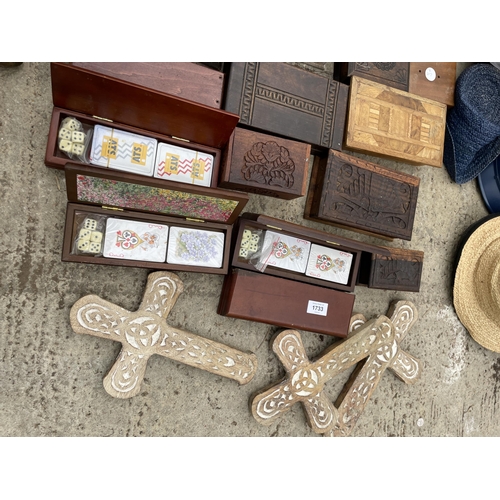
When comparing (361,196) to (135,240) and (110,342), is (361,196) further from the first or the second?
(110,342)

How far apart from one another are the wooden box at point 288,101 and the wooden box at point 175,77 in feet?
0.25

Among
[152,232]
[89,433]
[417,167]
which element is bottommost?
[89,433]

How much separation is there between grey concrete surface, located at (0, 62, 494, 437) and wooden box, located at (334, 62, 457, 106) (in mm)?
410

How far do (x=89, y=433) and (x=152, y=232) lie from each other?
0.93 meters

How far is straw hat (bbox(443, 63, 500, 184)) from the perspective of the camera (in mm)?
2479

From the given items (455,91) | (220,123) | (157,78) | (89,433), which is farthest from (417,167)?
(89,433)

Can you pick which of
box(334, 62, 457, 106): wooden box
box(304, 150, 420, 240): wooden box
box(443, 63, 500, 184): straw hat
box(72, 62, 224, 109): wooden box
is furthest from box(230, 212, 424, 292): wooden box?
box(334, 62, 457, 106): wooden box

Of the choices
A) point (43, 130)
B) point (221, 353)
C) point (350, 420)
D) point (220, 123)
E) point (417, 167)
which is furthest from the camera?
point (417, 167)

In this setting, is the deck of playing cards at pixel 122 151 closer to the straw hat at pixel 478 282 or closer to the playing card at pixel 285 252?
the playing card at pixel 285 252

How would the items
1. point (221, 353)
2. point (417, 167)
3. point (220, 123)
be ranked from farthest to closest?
point (417, 167)
point (221, 353)
point (220, 123)

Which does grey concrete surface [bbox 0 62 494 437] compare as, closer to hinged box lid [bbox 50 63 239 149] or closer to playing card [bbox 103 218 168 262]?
playing card [bbox 103 218 168 262]

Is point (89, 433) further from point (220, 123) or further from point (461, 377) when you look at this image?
point (461, 377)

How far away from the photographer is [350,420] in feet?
7.81

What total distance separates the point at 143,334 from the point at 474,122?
2.07 m
